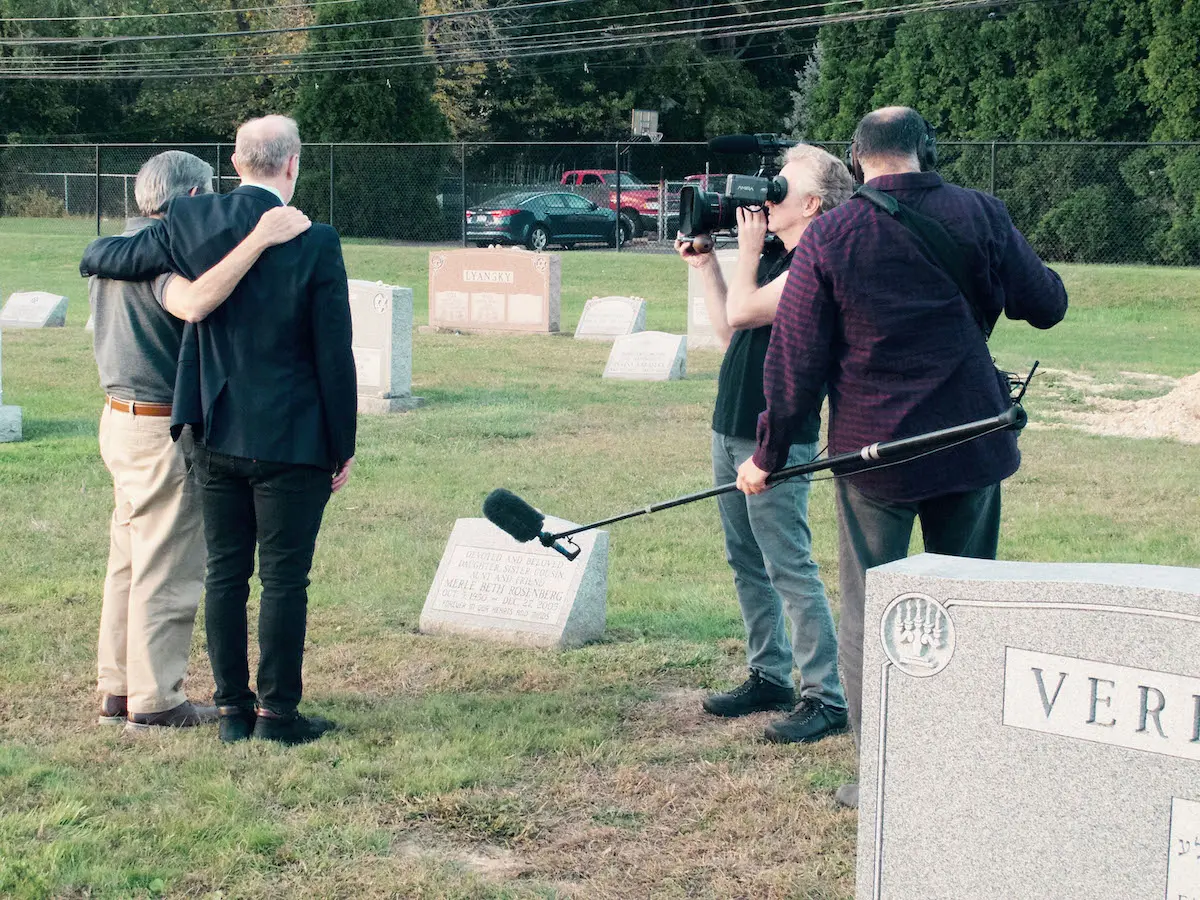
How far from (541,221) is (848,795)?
27739 millimetres

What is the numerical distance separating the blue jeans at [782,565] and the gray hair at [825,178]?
0.81 meters

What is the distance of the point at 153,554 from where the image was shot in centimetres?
479

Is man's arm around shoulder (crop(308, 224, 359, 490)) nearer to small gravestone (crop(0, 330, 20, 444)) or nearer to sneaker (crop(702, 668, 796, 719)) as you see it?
sneaker (crop(702, 668, 796, 719))

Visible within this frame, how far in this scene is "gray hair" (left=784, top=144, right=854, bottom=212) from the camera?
4.25m

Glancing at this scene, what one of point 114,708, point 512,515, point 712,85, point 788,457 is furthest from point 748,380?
point 712,85

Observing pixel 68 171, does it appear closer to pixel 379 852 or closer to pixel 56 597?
pixel 56 597

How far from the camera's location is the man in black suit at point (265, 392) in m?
4.40

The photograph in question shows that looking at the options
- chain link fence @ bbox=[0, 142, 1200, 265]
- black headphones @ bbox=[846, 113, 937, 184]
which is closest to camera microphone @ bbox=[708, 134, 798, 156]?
black headphones @ bbox=[846, 113, 937, 184]

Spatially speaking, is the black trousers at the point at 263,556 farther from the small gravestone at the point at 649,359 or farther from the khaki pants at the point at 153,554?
the small gravestone at the point at 649,359

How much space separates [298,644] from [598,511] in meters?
3.90

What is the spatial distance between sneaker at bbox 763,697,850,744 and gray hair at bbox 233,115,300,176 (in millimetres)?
2330

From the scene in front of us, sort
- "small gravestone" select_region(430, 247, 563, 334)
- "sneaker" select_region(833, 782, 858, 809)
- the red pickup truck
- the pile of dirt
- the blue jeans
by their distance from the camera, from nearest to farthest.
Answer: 1. "sneaker" select_region(833, 782, 858, 809)
2. the blue jeans
3. the pile of dirt
4. "small gravestone" select_region(430, 247, 563, 334)
5. the red pickup truck

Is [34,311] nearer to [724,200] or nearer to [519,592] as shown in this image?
[519,592]

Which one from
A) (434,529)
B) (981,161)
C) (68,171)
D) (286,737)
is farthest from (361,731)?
(68,171)
